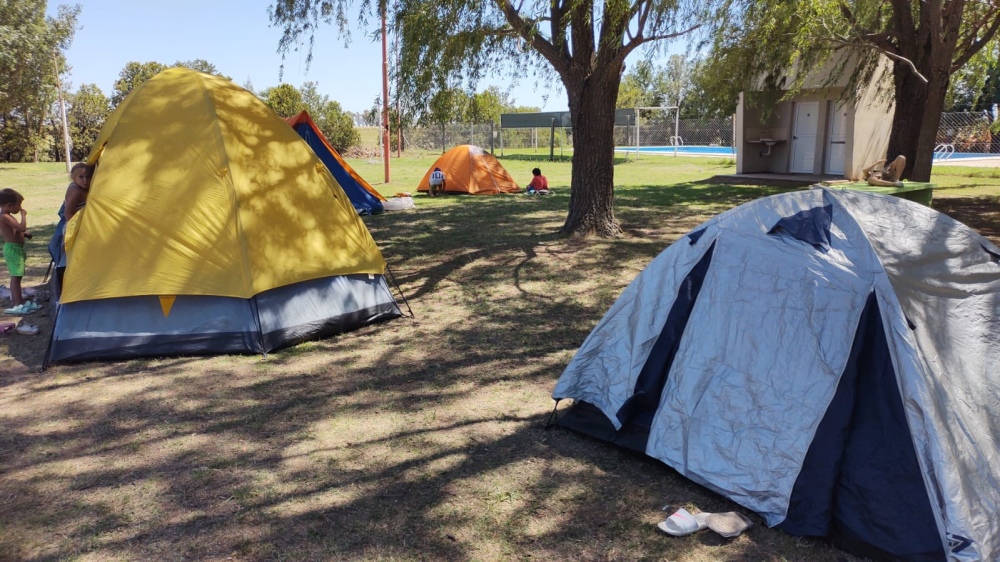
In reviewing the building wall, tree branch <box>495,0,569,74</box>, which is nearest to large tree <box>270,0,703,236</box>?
tree branch <box>495,0,569,74</box>

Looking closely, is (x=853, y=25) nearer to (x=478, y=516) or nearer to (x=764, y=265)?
(x=764, y=265)

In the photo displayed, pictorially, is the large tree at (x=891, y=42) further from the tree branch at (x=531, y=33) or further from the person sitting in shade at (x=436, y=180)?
the person sitting in shade at (x=436, y=180)

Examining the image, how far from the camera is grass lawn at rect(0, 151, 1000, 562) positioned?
10.1 ft

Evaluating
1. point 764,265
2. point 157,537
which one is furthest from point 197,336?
point 764,265

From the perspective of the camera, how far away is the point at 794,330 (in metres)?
3.29

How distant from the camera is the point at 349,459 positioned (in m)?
3.85

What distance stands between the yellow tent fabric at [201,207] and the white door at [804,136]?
54.4 ft

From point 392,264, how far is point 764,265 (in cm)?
595

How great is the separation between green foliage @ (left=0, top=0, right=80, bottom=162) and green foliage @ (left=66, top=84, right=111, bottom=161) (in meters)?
1.17

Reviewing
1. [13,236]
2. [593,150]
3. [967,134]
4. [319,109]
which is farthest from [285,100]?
[967,134]

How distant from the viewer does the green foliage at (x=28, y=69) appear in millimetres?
23438

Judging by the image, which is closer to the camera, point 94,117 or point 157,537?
point 157,537

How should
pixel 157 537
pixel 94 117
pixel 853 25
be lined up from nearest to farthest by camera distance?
pixel 157 537, pixel 853 25, pixel 94 117

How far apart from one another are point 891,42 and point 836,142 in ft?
23.1
